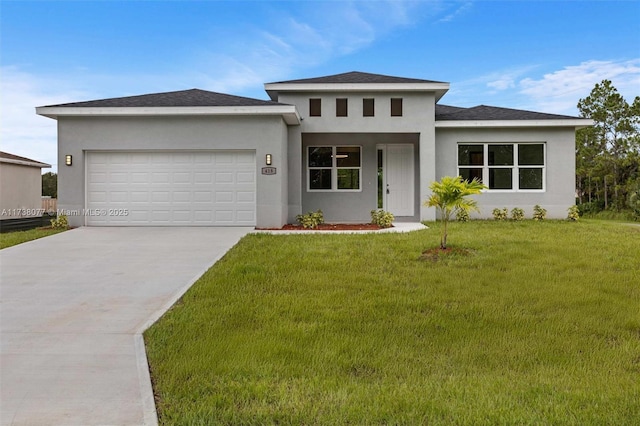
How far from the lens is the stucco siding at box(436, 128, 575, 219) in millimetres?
15281

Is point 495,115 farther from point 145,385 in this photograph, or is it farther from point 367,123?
point 145,385

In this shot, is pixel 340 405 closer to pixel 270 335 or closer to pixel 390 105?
pixel 270 335

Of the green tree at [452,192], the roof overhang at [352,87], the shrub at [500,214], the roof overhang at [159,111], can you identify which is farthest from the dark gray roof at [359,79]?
the green tree at [452,192]

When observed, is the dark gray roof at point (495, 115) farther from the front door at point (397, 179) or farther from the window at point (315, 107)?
the window at point (315, 107)

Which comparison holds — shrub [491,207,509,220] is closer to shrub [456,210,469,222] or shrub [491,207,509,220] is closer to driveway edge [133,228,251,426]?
shrub [456,210,469,222]

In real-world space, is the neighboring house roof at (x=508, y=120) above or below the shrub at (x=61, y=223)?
above

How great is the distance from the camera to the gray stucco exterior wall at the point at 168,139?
42.1ft

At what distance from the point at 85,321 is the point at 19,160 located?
20979 millimetres

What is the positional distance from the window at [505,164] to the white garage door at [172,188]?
7495 millimetres

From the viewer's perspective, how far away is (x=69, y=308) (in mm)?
5074

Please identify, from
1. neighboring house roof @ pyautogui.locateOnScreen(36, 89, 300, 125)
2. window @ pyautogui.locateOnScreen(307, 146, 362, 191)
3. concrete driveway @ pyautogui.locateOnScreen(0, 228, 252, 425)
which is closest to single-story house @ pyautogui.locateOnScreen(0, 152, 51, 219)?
neighboring house roof @ pyautogui.locateOnScreen(36, 89, 300, 125)

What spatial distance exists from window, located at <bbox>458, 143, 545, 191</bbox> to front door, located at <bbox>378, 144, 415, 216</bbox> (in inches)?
69.9

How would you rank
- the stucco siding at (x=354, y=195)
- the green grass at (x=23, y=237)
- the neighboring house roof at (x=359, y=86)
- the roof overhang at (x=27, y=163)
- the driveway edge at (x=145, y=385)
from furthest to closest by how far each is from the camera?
the roof overhang at (x=27, y=163) < the stucco siding at (x=354, y=195) < the neighboring house roof at (x=359, y=86) < the green grass at (x=23, y=237) < the driveway edge at (x=145, y=385)

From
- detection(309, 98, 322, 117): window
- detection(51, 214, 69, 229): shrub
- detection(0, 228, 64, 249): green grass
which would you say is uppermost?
detection(309, 98, 322, 117): window
